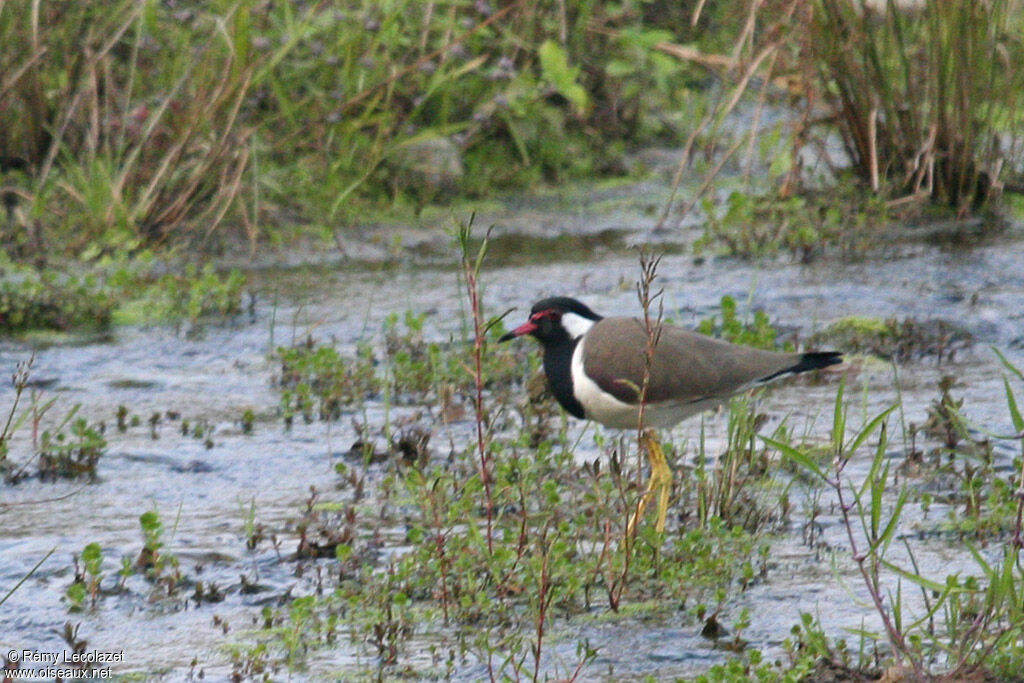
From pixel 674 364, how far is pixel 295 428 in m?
1.83

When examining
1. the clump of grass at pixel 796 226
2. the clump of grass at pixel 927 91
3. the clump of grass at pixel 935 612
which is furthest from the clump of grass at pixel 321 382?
the clump of grass at pixel 927 91

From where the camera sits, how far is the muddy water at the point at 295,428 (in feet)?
13.9

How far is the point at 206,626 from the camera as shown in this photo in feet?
14.1

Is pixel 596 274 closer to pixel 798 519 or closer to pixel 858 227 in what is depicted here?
pixel 858 227

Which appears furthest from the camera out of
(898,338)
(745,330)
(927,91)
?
(927,91)

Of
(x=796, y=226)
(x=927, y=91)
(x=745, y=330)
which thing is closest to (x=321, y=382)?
(x=745, y=330)

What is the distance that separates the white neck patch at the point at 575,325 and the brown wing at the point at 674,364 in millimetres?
88

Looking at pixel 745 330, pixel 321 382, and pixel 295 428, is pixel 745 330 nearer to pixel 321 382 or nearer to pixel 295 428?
pixel 321 382

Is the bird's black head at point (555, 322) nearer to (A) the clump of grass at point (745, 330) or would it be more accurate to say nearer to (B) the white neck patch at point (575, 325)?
(B) the white neck patch at point (575, 325)

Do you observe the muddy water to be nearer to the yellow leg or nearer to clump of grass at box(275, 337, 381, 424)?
clump of grass at box(275, 337, 381, 424)

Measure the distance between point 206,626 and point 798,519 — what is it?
2.04 m

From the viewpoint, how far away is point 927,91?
883 cm

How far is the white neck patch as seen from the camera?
5.71 metres

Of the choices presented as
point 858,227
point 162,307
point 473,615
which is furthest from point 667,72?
point 473,615
